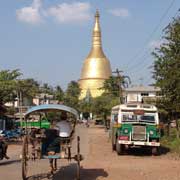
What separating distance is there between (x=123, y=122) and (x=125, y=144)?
112cm

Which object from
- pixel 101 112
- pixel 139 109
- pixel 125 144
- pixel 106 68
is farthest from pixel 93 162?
pixel 106 68

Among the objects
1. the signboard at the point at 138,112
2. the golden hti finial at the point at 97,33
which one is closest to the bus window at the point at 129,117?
the signboard at the point at 138,112

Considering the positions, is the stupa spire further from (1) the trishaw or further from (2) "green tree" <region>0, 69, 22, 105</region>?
(1) the trishaw

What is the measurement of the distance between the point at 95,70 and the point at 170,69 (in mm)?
84824

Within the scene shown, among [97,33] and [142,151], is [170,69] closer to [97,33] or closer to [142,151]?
[142,151]

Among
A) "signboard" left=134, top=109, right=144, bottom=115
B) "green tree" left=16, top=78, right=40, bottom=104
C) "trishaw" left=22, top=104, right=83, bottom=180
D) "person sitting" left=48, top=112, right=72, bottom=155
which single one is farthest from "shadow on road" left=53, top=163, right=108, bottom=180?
"green tree" left=16, top=78, right=40, bottom=104

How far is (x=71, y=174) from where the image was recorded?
14516 mm

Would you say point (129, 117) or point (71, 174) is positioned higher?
point (129, 117)

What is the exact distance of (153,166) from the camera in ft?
57.1

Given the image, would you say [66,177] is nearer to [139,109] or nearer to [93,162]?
[93,162]

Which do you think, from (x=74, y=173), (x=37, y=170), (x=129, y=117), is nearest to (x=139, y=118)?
(x=129, y=117)

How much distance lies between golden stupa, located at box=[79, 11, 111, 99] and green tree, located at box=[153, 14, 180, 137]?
7909cm

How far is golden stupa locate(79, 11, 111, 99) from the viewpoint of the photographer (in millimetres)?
108312

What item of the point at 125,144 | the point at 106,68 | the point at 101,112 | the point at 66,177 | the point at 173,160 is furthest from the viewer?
the point at 106,68
